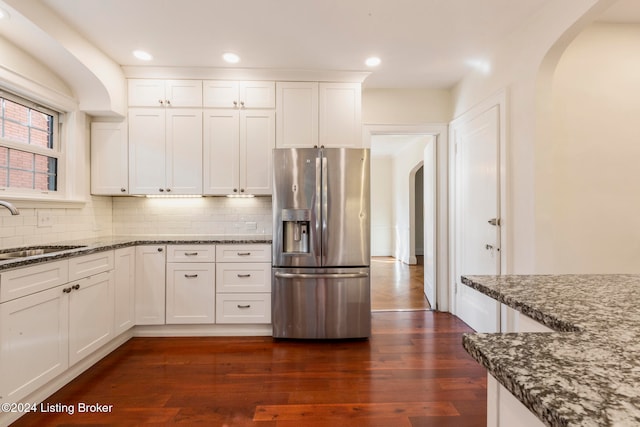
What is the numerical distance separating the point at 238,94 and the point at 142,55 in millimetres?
901

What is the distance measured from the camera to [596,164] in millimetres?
2146

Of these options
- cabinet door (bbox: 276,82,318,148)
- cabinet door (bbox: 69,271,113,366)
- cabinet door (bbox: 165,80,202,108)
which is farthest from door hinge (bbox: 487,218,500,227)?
cabinet door (bbox: 69,271,113,366)

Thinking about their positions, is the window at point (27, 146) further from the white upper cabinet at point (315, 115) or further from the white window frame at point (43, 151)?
the white upper cabinet at point (315, 115)

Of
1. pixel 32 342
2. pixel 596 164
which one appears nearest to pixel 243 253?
pixel 32 342

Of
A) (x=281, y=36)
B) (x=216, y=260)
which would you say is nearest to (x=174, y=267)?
(x=216, y=260)

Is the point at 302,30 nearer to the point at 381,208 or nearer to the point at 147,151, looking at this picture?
the point at 147,151

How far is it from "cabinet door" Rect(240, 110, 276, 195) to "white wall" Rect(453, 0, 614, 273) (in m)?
2.15

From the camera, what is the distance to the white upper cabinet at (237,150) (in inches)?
119

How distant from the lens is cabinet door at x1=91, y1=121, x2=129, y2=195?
299cm

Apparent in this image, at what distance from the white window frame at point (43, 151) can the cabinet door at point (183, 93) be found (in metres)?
0.96

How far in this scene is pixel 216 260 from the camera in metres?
2.80

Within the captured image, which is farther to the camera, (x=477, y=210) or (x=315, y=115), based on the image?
(x=315, y=115)

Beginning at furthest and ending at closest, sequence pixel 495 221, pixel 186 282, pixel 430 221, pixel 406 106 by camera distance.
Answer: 1. pixel 430 221
2. pixel 406 106
3. pixel 186 282
4. pixel 495 221

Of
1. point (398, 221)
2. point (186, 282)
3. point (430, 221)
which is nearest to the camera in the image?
point (186, 282)
